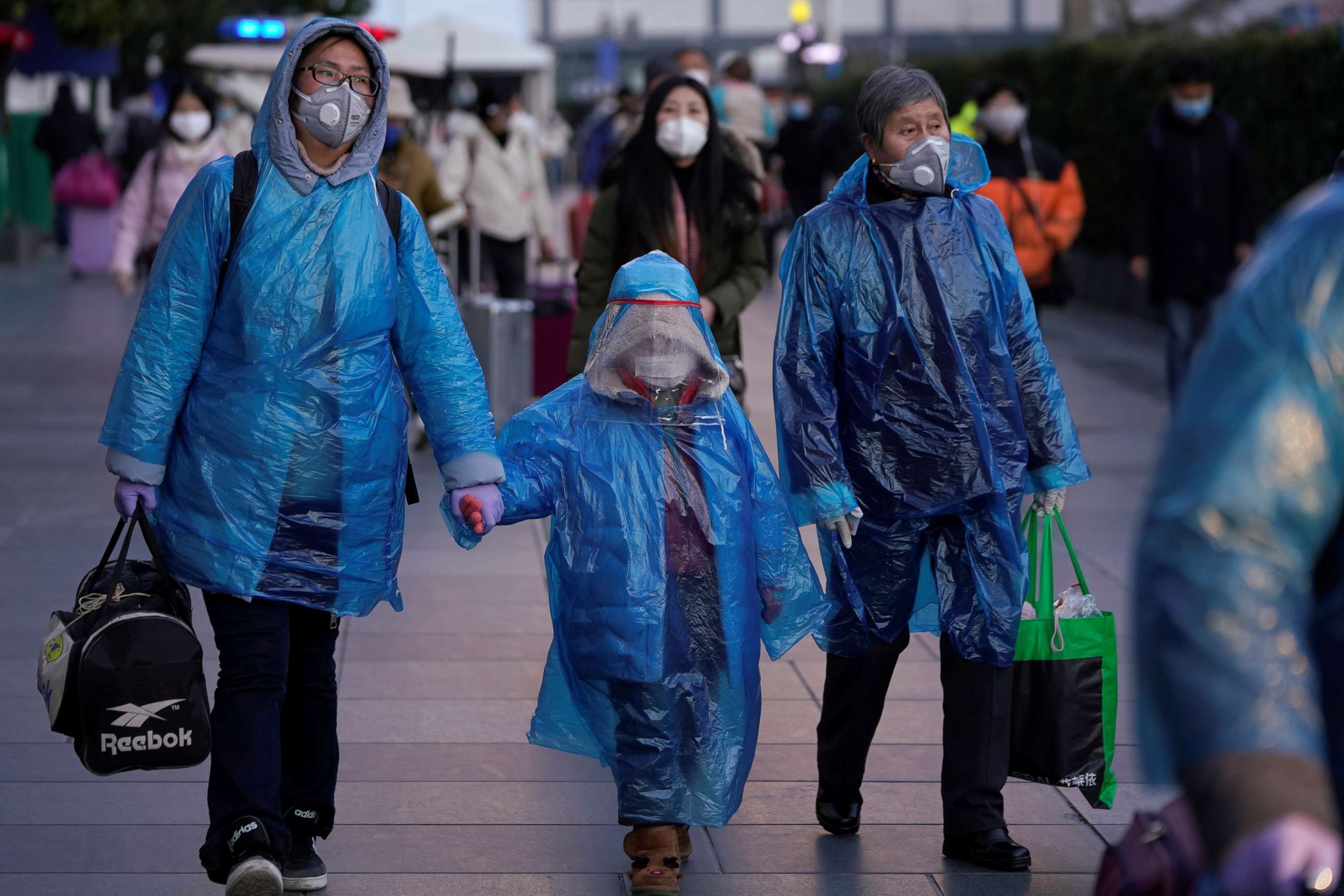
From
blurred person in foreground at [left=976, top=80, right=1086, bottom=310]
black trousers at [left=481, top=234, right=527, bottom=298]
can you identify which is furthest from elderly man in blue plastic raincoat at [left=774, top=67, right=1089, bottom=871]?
black trousers at [left=481, top=234, right=527, bottom=298]

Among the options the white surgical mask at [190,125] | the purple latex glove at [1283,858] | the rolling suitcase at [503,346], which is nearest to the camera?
the purple latex glove at [1283,858]

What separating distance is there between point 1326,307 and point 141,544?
624cm

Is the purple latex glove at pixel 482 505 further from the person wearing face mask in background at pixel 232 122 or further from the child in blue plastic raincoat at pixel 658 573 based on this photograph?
the person wearing face mask in background at pixel 232 122

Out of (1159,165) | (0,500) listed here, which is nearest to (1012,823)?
(0,500)

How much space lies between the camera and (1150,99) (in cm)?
1506

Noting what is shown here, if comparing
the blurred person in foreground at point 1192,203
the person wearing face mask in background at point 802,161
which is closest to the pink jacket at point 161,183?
the blurred person in foreground at point 1192,203

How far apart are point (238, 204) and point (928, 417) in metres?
1.45

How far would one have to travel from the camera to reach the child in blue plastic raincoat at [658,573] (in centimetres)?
377

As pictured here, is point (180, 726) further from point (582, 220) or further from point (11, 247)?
point (11, 247)

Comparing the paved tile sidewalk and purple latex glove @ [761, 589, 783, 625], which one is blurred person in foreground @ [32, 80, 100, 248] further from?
purple latex glove @ [761, 589, 783, 625]

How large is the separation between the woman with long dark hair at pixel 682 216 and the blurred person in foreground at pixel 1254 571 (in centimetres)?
430

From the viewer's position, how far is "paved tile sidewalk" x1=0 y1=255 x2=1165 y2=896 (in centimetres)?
392

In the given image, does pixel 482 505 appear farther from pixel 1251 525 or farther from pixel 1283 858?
pixel 1283 858

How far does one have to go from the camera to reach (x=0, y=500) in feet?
26.4
